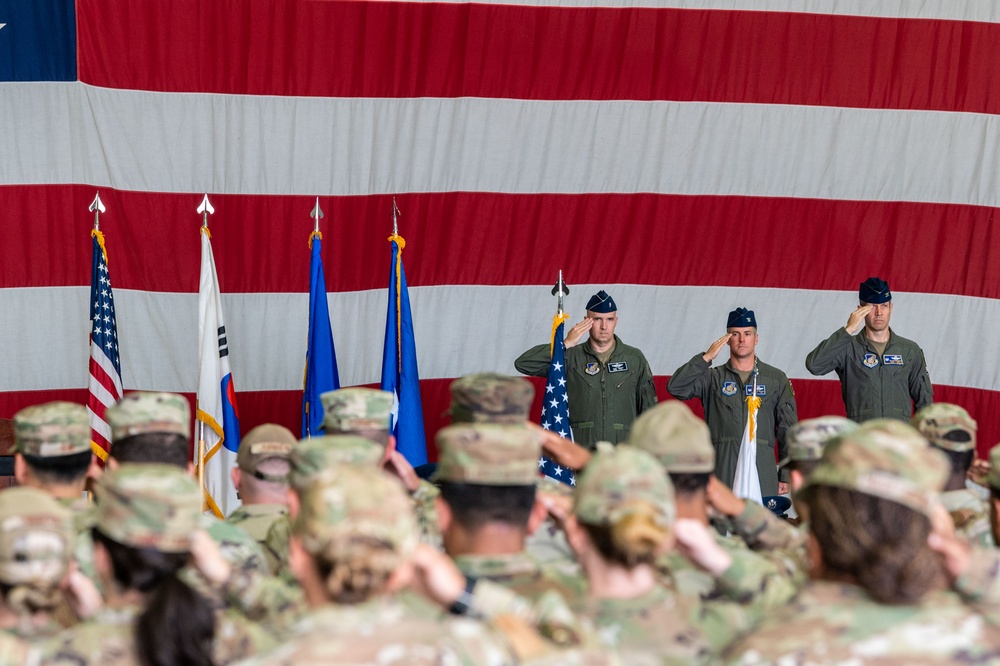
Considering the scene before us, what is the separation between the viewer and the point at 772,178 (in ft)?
21.5

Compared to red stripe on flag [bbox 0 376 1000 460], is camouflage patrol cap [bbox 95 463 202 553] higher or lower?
higher

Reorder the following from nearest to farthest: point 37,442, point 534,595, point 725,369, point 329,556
Answer: point 329,556, point 534,595, point 37,442, point 725,369

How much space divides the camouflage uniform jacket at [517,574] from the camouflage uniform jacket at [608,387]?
3.65 meters

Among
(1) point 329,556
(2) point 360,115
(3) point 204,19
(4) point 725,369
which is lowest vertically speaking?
(4) point 725,369

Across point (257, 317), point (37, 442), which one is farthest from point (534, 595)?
point (257, 317)

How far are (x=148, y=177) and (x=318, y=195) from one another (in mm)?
773

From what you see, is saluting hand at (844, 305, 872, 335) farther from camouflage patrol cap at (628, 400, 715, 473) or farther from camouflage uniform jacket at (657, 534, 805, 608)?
camouflage uniform jacket at (657, 534, 805, 608)

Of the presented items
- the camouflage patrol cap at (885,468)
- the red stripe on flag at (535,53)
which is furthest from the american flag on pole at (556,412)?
the camouflage patrol cap at (885,468)

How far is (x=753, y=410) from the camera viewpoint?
5.53m

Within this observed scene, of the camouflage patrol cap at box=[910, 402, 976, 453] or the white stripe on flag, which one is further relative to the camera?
the white stripe on flag

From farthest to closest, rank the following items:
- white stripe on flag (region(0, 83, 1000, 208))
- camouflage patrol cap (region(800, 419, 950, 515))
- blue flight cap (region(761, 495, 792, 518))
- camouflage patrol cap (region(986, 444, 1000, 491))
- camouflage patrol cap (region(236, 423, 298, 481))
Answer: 1. white stripe on flag (region(0, 83, 1000, 208))
2. blue flight cap (region(761, 495, 792, 518))
3. camouflage patrol cap (region(236, 423, 298, 481))
4. camouflage patrol cap (region(986, 444, 1000, 491))
5. camouflage patrol cap (region(800, 419, 950, 515))

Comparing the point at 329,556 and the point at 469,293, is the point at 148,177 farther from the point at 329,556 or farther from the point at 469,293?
the point at 329,556

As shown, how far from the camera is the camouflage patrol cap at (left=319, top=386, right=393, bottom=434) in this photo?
2.99 meters

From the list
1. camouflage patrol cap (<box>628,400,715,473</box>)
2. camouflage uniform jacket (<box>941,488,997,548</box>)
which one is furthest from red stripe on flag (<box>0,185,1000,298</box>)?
camouflage patrol cap (<box>628,400,715,473</box>)
